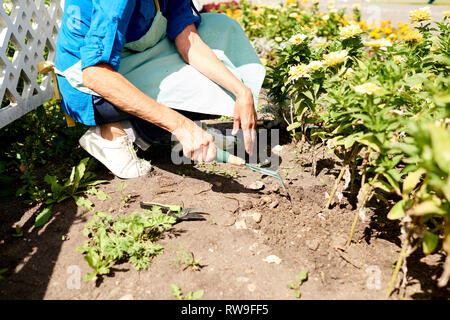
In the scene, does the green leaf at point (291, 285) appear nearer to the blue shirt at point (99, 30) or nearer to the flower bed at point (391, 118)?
the flower bed at point (391, 118)

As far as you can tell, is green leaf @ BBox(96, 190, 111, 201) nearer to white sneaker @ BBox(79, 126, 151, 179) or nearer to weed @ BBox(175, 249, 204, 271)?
white sneaker @ BBox(79, 126, 151, 179)

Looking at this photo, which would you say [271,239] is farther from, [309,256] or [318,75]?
[318,75]

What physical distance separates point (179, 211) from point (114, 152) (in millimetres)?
645

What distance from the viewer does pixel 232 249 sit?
1736 mm

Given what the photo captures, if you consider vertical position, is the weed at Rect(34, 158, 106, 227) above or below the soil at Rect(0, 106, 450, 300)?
above

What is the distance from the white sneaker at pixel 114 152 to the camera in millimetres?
2217

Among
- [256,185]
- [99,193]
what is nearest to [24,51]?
[99,193]

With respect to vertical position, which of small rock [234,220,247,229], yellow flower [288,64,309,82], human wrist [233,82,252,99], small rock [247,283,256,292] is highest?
yellow flower [288,64,309,82]

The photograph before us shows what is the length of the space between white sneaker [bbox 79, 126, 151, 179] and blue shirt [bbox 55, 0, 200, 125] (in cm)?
12

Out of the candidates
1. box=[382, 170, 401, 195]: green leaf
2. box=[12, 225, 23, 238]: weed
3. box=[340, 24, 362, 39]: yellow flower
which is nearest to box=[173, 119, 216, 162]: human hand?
box=[382, 170, 401, 195]: green leaf

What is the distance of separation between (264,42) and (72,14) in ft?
10.0

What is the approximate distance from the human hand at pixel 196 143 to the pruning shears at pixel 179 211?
31 centimetres

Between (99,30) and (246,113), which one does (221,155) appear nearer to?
(246,113)

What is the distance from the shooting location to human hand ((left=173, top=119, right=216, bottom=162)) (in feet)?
5.86
